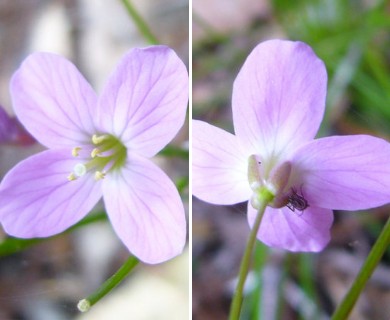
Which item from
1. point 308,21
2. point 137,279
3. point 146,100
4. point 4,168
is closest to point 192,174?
point 146,100

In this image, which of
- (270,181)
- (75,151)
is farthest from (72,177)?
(270,181)

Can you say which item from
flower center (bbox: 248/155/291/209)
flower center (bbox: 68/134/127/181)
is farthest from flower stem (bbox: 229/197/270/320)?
flower center (bbox: 68/134/127/181)

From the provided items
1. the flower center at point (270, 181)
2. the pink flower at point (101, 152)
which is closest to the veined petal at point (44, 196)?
the pink flower at point (101, 152)

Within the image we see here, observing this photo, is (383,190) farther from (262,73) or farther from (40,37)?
(40,37)

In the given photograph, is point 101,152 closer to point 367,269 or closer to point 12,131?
point 12,131

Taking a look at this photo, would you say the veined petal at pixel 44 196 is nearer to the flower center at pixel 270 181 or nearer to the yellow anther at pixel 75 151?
the yellow anther at pixel 75 151

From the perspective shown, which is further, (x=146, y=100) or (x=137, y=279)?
(x=137, y=279)
